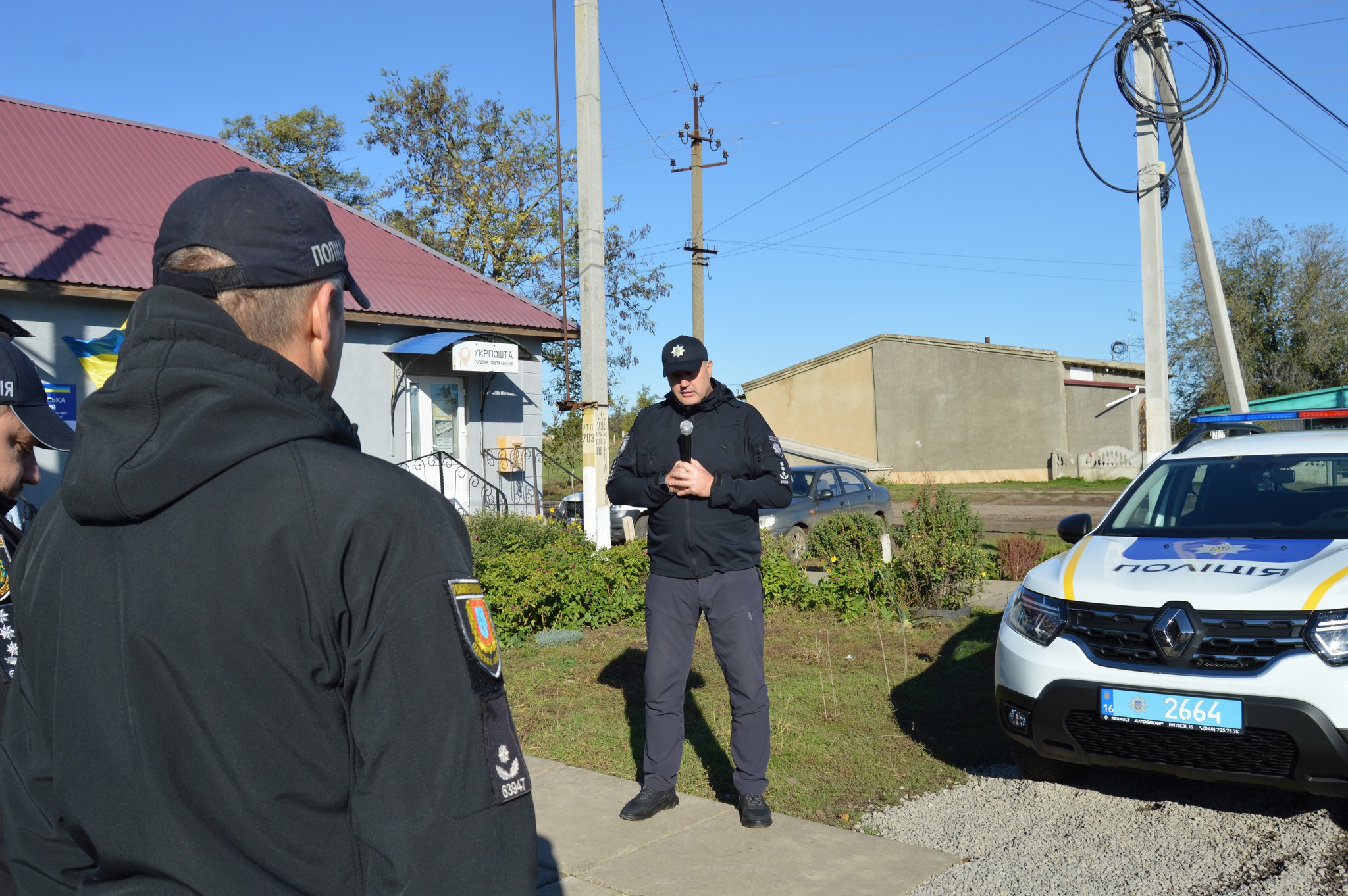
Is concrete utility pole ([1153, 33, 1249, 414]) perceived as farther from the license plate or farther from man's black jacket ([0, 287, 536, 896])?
man's black jacket ([0, 287, 536, 896])

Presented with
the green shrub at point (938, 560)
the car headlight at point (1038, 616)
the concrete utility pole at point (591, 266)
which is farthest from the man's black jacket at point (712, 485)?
the concrete utility pole at point (591, 266)

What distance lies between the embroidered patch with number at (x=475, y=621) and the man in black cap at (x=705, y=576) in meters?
3.39

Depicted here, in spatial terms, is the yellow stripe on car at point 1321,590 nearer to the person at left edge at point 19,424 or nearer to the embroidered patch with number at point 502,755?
the embroidered patch with number at point 502,755

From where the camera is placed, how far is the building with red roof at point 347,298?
1189cm

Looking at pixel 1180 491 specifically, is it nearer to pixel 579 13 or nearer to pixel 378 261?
pixel 579 13

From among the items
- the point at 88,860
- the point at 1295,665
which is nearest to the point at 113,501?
the point at 88,860

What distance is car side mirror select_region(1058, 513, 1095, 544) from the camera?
19.0 ft

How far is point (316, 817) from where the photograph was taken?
1242mm

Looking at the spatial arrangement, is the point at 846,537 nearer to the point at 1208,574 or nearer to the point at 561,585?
the point at 561,585

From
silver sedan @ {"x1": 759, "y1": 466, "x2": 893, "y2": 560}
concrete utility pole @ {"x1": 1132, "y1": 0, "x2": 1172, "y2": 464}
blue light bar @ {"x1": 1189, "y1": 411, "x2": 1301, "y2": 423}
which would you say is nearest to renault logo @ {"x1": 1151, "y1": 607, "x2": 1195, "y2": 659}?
blue light bar @ {"x1": 1189, "y1": 411, "x2": 1301, "y2": 423}

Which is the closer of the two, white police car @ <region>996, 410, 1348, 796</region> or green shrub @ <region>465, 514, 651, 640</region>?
white police car @ <region>996, 410, 1348, 796</region>

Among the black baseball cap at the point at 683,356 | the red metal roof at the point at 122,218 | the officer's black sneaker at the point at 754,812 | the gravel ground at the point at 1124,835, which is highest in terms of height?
the red metal roof at the point at 122,218

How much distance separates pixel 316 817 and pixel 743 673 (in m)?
3.54

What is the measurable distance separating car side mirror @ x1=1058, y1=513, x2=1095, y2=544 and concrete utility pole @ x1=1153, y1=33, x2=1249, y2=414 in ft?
25.3
